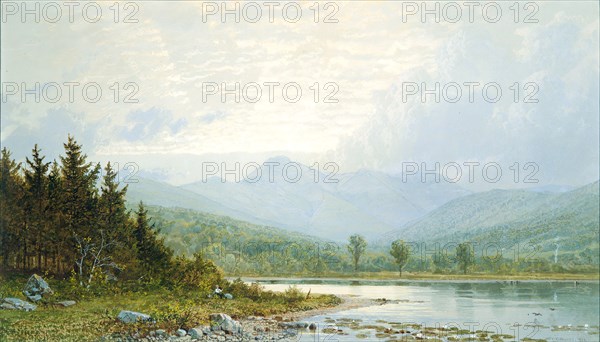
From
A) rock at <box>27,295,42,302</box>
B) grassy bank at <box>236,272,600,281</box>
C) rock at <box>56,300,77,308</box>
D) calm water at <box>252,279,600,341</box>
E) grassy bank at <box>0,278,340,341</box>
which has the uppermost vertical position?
rock at <box>27,295,42,302</box>

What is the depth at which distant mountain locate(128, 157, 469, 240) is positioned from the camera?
427ft

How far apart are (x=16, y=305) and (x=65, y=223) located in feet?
21.5

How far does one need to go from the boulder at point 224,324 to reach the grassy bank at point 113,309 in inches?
18.7

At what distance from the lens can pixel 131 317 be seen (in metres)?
22.8

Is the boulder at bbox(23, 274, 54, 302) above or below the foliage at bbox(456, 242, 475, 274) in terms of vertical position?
above

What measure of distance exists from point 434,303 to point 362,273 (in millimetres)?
31894

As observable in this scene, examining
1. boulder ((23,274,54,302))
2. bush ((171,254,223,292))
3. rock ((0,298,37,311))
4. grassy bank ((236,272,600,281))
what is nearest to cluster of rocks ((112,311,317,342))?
rock ((0,298,37,311))

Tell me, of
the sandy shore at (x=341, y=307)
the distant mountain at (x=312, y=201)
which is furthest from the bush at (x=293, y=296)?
the distant mountain at (x=312, y=201)

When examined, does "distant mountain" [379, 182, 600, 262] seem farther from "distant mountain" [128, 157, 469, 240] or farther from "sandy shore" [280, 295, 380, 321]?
"sandy shore" [280, 295, 380, 321]

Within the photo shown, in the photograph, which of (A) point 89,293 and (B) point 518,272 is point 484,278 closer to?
(B) point 518,272

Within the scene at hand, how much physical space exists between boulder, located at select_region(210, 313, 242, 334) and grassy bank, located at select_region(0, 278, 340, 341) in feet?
1.56

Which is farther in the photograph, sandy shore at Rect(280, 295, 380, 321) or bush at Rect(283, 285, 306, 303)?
bush at Rect(283, 285, 306, 303)

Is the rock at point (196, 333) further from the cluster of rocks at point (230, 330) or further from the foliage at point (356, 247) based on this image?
the foliage at point (356, 247)

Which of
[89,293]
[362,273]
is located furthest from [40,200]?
[362,273]
